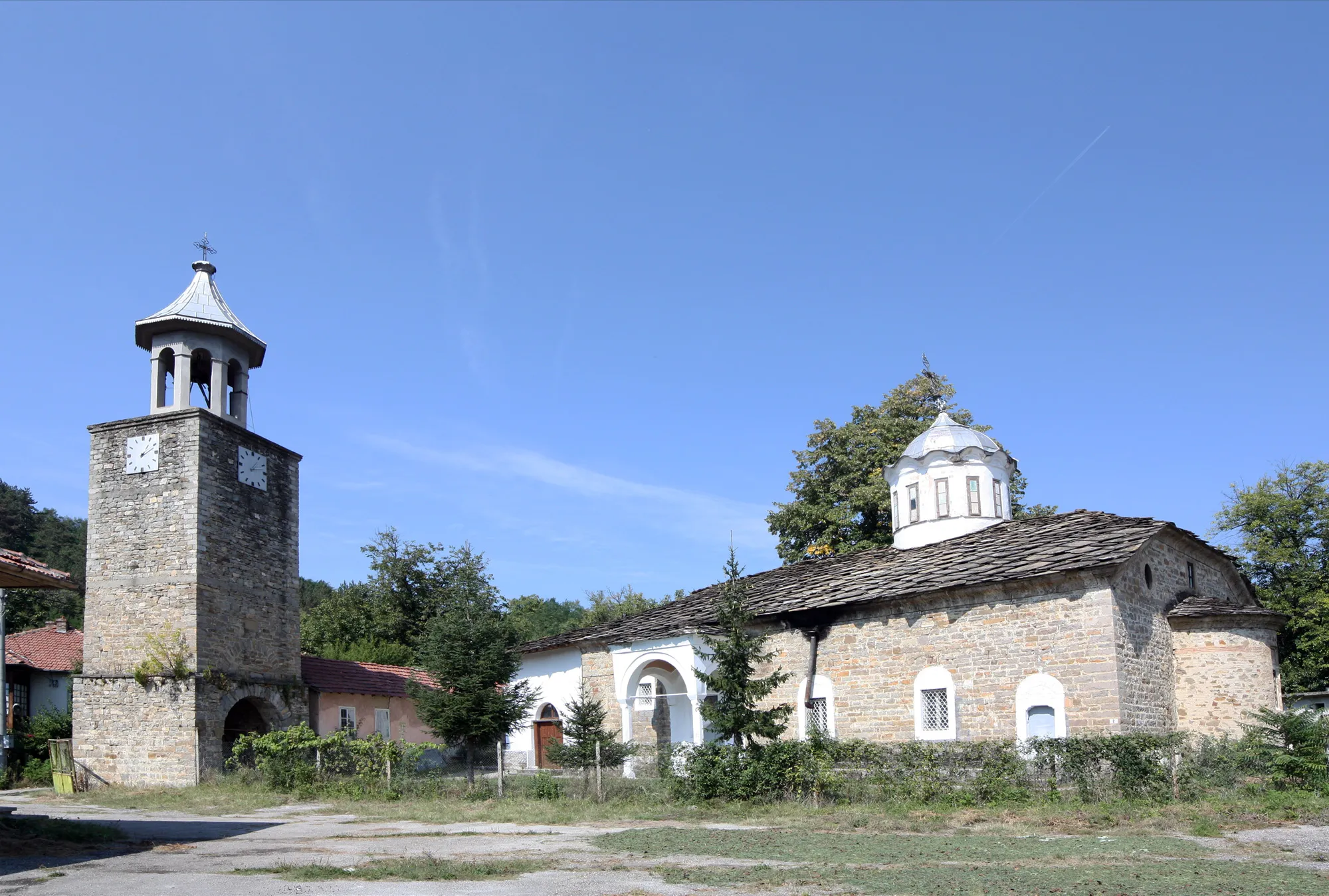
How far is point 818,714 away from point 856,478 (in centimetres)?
1664

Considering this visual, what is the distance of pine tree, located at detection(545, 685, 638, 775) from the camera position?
20422 mm

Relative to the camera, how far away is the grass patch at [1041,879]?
927 cm

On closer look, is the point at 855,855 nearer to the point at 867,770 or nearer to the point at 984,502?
the point at 867,770

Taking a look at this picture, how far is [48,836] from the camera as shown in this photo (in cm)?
1345

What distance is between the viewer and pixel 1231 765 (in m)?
17.5

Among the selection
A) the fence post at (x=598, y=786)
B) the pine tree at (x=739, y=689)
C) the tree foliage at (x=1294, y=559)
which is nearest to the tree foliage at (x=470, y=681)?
the fence post at (x=598, y=786)

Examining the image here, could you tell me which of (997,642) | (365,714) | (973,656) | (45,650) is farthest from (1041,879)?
(45,650)

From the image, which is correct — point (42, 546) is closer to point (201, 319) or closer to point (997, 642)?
point (201, 319)

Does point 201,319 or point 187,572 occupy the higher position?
point 201,319

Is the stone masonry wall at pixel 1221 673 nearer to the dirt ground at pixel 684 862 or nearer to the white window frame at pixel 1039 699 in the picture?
the white window frame at pixel 1039 699

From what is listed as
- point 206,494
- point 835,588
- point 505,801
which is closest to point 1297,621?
point 835,588

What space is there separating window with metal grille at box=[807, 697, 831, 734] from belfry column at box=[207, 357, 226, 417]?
17.1 m

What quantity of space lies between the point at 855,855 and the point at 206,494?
2036cm

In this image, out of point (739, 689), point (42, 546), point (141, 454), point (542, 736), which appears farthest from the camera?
point (42, 546)
